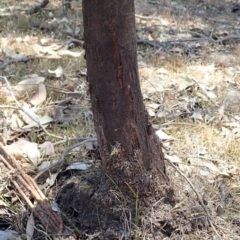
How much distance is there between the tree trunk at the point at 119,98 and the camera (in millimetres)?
1208

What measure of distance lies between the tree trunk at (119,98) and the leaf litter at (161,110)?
12 cm

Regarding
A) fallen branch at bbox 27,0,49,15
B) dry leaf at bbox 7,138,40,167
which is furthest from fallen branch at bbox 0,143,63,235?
fallen branch at bbox 27,0,49,15

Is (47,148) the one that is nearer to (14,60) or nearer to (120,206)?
(120,206)

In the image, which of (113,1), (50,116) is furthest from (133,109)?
(50,116)

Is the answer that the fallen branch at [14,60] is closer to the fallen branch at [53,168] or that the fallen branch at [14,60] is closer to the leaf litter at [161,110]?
the leaf litter at [161,110]

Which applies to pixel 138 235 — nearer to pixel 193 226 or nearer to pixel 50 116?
pixel 193 226

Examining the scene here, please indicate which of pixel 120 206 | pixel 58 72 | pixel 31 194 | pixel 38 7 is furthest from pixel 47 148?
pixel 38 7

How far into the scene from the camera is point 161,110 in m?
2.13

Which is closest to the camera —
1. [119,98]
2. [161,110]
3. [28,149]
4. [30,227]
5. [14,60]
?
[119,98]

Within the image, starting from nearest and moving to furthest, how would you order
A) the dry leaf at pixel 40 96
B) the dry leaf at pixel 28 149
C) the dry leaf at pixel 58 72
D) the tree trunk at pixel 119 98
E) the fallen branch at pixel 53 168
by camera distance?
the tree trunk at pixel 119 98
the fallen branch at pixel 53 168
the dry leaf at pixel 28 149
the dry leaf at pixel 40 96
the dry leaf at pixel 58 72

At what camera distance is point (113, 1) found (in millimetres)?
1188

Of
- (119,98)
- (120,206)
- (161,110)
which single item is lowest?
(161,110)

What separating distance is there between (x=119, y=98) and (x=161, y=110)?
0.88 metres

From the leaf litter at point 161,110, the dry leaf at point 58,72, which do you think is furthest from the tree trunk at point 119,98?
the dry leaf at point 58,72
